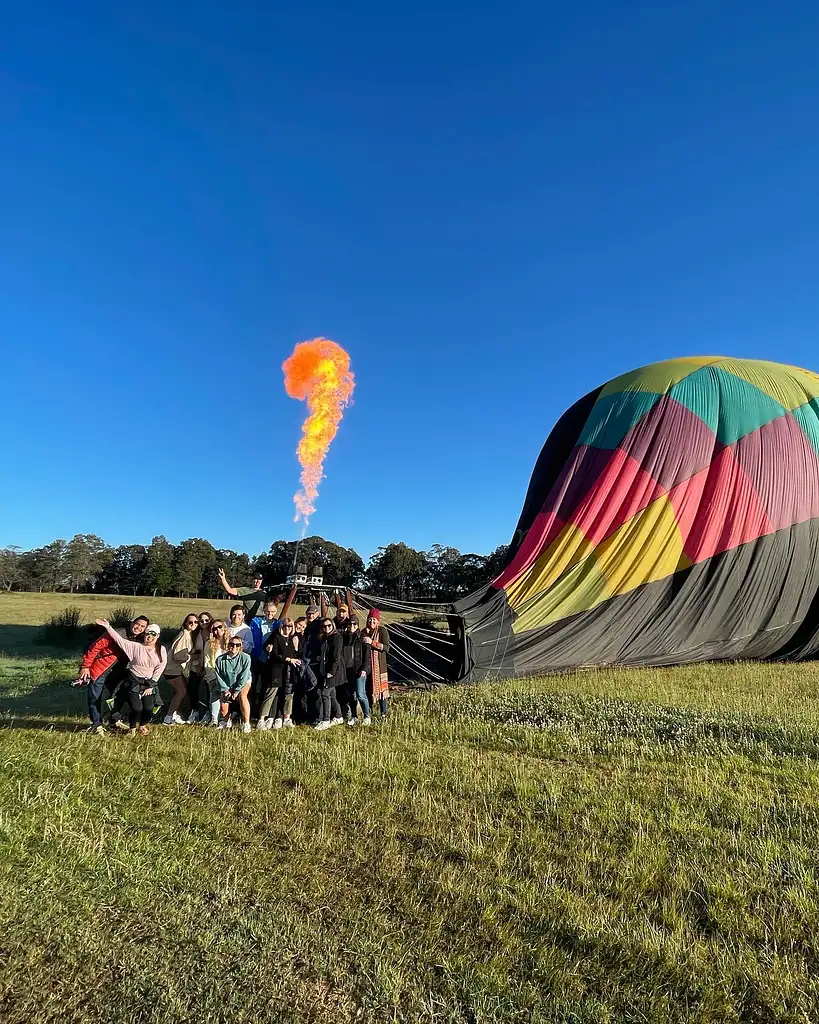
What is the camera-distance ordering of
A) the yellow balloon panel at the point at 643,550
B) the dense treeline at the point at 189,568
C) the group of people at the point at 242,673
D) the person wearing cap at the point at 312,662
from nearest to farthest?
the group of people at the point at 242,673 < the person wearing cap at the point at 312,662 < the yellow balloon panel at the point at 643,550 < the dense treeline at the point at 189,568

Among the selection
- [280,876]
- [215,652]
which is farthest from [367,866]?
[215,652]

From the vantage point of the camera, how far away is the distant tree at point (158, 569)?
72.8 metres

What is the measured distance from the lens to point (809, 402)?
46.5 ft

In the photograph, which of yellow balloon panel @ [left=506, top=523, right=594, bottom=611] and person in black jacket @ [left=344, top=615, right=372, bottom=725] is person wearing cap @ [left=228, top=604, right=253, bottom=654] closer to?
person in black jacket @ [left=344, top=615, right=372, bottom=725]

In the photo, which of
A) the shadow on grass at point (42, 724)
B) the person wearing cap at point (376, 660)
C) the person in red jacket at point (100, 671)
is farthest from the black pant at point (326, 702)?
the shadow on grass at point (42, 724)

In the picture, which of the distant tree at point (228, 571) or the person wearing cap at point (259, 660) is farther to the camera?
the distant tree at point (228, 571)

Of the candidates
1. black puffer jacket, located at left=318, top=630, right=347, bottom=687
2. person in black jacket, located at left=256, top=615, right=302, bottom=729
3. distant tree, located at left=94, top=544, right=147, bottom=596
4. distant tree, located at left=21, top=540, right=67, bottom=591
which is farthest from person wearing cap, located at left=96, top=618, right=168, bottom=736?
distant tree, located at left=21, top=540, right=67, bottom=591

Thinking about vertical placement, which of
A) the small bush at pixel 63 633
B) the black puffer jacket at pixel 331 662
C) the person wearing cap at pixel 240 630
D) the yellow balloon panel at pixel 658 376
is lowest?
the small bush at pixel 63 633

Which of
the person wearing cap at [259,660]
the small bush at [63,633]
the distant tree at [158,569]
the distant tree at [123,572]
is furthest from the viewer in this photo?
the distant tree at [123,572]

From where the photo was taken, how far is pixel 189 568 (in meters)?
73.4

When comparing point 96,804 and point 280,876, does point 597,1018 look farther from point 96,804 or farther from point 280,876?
point 96,804

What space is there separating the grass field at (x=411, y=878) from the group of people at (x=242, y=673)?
76 cm

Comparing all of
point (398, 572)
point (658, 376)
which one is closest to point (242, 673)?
point (658, 376)

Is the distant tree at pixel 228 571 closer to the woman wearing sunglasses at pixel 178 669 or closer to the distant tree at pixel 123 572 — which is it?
the distant tree at pixel 123 572
